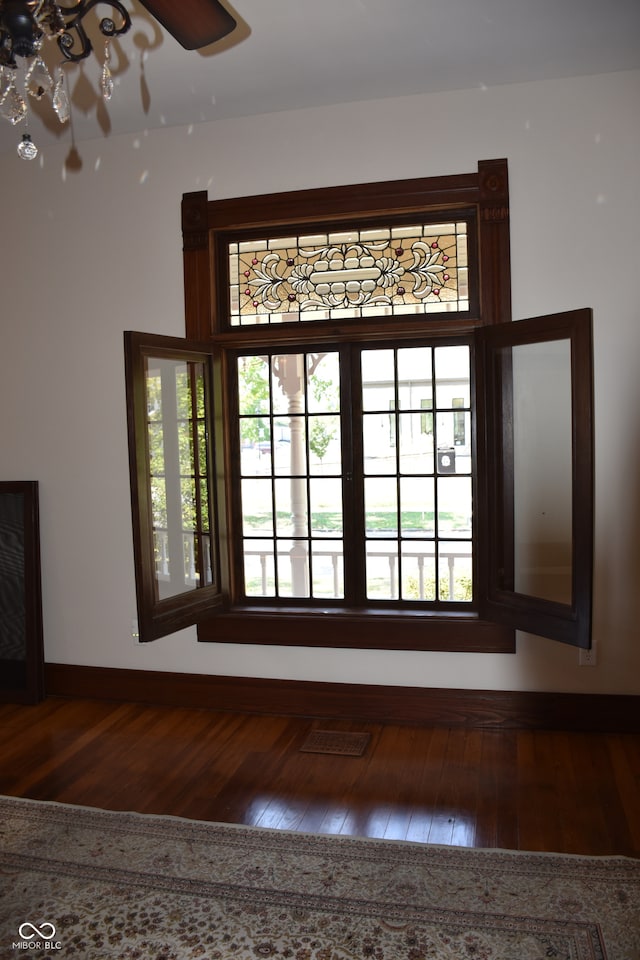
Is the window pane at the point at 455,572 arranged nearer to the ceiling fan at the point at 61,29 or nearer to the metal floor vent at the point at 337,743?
the metal floor vent at the point at 337,743

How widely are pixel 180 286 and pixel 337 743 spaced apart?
2733 mm

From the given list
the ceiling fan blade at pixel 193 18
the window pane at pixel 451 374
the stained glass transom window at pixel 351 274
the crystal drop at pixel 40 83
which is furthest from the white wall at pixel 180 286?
the ceiling fan blade at pixel 193 18

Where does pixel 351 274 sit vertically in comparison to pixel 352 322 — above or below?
above

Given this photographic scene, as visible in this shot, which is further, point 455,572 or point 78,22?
point 455,572

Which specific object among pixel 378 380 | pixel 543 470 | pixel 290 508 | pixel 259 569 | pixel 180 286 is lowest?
pixel 259 569

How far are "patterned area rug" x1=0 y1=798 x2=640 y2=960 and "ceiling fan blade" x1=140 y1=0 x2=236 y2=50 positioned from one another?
296cm

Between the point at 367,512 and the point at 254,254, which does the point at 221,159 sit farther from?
the point at 367,512

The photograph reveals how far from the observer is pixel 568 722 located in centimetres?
408

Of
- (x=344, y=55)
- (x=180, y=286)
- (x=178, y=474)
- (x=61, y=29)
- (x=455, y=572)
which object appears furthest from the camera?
(x=180, y=286)

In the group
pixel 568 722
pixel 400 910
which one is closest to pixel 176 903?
pixel 400 910

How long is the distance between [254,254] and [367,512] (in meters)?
1.65

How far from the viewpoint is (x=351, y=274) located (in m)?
4.33

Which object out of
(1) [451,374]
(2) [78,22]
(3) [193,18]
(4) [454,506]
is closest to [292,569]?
(4) [454,506]

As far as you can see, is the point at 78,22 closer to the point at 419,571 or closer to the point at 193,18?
the point at 193,18
